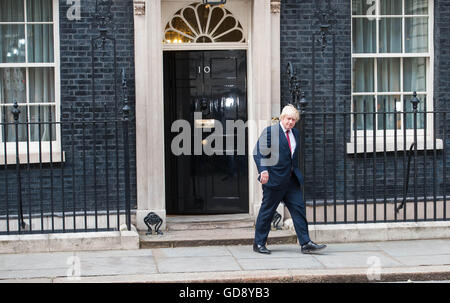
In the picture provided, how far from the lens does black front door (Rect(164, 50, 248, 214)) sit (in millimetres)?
10023

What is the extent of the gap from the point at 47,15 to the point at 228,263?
13.9 feet

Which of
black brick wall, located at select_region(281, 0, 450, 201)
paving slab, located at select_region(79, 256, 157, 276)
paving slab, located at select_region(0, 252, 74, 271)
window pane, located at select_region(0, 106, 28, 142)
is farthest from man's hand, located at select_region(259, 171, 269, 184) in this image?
window pane, located at select_region(0, 106, 28, 142)

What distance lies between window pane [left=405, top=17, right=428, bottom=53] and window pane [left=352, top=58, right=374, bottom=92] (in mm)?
608

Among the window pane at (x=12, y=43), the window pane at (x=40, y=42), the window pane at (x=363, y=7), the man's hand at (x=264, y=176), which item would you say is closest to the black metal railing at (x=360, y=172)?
the window pane at (x=363, y=7)

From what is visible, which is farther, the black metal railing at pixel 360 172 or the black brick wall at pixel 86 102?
the black metal railing at pixel 360 172

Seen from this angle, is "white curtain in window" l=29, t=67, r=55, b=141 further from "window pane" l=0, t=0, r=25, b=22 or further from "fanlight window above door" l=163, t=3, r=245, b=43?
"fanlight window above door" l=163, t=3, r=245, b=43

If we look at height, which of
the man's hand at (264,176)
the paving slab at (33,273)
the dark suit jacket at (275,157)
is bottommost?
the paving slab at (33,273)

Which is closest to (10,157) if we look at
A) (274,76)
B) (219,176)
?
(219,176)

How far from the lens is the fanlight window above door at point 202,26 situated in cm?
989

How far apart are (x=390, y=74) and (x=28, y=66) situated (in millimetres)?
5017

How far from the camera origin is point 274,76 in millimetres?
9500

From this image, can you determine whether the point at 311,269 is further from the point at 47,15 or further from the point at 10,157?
the point at 47,15

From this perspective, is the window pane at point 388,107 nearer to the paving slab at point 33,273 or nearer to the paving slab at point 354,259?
the paving slab at point 354,259

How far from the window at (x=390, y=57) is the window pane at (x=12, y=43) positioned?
14.9ft
